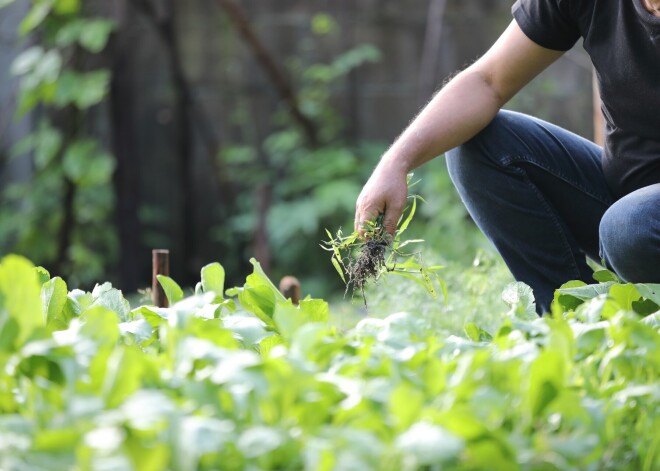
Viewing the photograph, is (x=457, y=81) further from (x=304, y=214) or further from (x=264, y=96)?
(x=264, y=96)

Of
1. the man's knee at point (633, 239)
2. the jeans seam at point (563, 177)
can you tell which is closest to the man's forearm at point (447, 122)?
the jeans seam at point (563, 177)

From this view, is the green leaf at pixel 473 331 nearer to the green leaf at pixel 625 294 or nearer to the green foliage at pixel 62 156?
the green leaf at pixel 625 294

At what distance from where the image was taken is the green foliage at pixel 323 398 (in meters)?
0.79

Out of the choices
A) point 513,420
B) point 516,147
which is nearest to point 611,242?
point 516,147

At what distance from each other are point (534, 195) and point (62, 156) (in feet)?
12.0

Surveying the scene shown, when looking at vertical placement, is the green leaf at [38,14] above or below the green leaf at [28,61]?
above

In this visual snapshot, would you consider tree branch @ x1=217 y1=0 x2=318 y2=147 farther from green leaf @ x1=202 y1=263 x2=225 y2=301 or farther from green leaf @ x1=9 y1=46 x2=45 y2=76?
green leaf @ x1=202 y1=263 x2=225 y2=301

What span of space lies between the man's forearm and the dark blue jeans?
78 mm

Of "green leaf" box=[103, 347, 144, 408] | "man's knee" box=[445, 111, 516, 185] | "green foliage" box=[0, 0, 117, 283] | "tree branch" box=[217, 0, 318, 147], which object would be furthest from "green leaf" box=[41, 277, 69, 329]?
"tree branch" box=[217, 0, 318, 147]

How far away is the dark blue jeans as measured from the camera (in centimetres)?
207

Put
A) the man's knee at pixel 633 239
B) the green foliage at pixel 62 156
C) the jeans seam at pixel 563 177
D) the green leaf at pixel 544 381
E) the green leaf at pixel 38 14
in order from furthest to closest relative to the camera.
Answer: the green foliage at pixel 62 156
the green leaf at pixel 38 14
the jeans seam at pixel 563 177
the man's knee at pixel 633 239
the green leaf at pixel 544 381

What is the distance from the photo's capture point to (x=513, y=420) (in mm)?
949

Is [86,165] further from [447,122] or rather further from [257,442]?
[257,442]

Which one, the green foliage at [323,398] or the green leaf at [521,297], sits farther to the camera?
the green leaf at [521,297]
